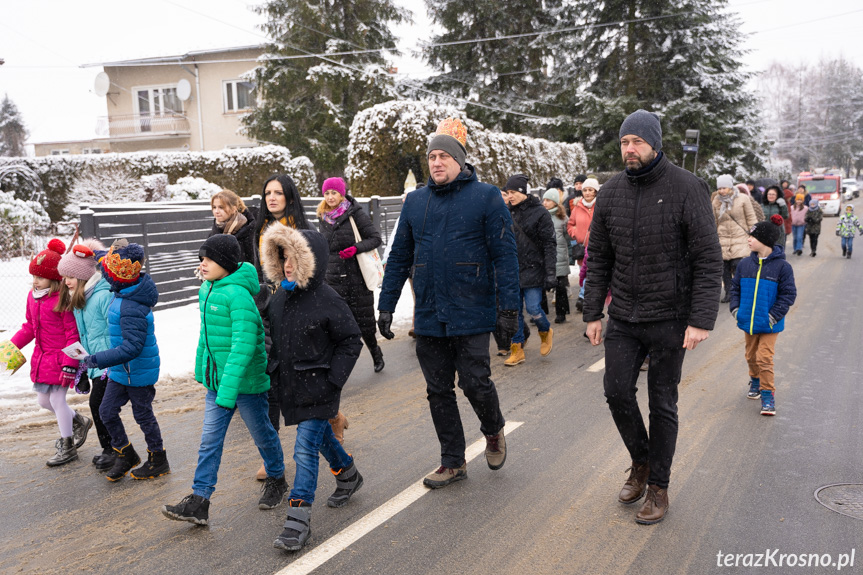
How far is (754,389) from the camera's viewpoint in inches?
258

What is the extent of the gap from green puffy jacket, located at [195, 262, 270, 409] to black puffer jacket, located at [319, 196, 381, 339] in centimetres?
286

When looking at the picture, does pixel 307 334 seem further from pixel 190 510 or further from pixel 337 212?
pixel 337 212

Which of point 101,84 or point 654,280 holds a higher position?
point 101,84

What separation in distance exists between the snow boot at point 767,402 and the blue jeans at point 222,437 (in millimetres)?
4099

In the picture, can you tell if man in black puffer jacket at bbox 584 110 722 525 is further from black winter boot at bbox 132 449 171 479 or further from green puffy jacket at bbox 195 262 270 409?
black winter boot at bbox 132 449 171 479

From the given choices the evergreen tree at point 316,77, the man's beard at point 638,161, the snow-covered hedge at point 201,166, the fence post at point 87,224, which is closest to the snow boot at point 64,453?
the man's beard at point 638,161

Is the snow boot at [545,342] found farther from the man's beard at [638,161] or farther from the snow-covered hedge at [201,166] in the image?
the snow-covered hedge at [201,166]

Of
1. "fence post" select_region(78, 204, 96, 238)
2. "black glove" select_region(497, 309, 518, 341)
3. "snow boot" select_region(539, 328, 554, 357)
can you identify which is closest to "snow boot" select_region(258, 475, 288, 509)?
"black glove" select_region(497, 309, 518, 341)

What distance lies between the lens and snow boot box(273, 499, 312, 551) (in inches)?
144

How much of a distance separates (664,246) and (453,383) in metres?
1.55

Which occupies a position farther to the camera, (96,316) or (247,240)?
(247,240)

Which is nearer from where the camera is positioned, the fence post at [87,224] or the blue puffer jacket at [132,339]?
the blue puffer jacket at [132,339]

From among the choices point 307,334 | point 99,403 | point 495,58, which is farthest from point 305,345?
point 495,58

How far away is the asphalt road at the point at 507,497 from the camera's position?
11.9 feet
